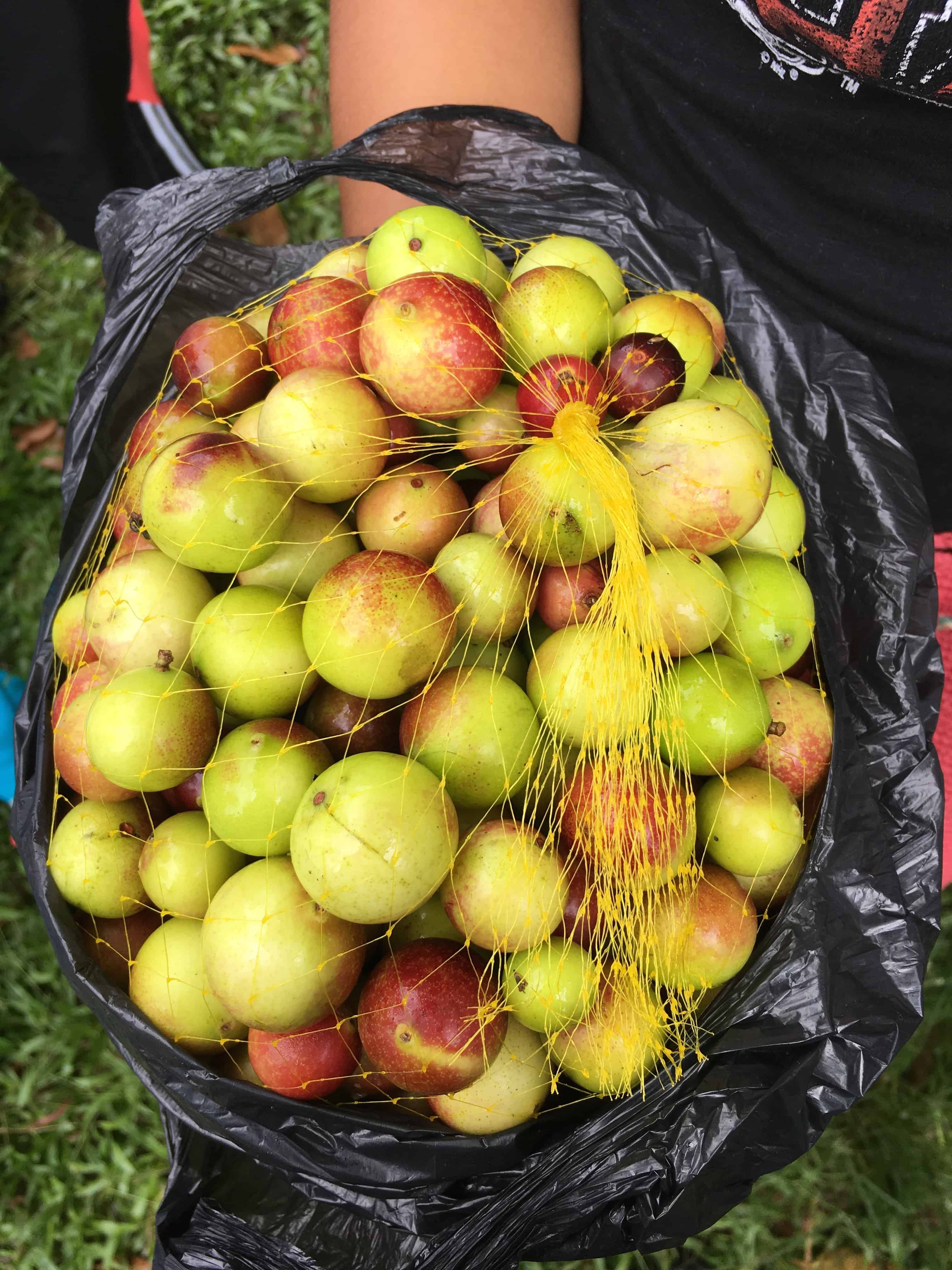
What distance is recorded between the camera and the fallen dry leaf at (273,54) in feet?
11.5

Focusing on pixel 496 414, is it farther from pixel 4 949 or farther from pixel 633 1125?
pixel 4 949

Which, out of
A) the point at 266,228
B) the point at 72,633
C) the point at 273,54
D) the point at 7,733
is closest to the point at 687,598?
the point at 72,633

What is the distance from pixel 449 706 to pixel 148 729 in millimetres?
465

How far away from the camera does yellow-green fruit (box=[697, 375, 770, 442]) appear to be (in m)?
1.53

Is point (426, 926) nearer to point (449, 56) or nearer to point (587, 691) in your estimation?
point (587, 691)

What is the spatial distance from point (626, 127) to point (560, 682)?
58.2 inches

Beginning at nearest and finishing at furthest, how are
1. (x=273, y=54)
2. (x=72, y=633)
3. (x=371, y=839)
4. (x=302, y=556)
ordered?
1. (x=371, y=839)
2. (x=302, y=556)
3. (x=72, y=633)
4. (x=273, y=54)

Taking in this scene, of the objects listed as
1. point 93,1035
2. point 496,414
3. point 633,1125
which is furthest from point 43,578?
point 633,1125

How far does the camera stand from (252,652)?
132 cm

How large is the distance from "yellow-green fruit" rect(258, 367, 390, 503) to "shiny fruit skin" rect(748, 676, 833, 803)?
0.80m

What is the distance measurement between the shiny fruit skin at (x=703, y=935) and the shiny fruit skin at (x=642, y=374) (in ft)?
2.57

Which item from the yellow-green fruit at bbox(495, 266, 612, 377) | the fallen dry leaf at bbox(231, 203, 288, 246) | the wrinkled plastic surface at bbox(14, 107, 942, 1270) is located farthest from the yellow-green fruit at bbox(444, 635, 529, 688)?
the fallen dry leaf at bbox(231, 203, 288, 246)

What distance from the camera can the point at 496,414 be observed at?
145 centimetres

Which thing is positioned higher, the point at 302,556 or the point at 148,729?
the point at 302,556
